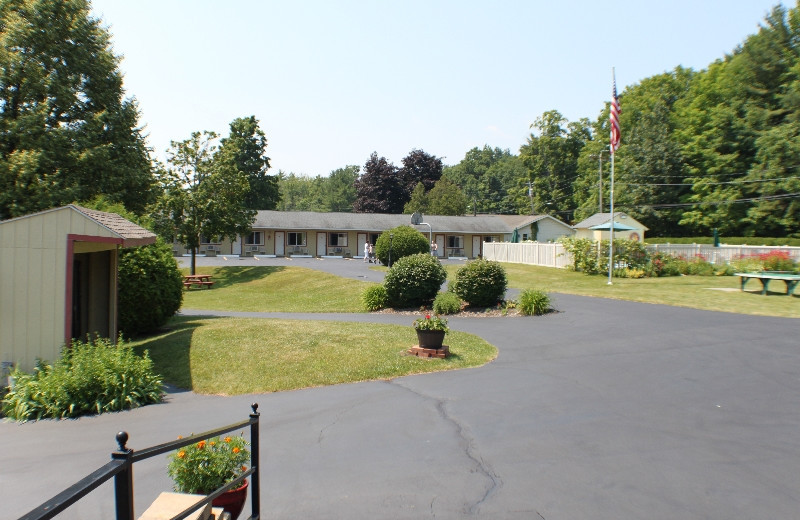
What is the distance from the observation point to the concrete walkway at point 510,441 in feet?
18.2

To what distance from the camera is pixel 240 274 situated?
126 ft

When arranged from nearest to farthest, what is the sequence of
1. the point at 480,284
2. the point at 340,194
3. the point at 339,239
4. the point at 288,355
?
the point at 288,355, the point at 480,284, the point at 339,239, the point at 340,194

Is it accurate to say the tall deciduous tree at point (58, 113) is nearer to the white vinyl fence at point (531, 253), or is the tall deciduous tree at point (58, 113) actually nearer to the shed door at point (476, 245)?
the white vinyl fence at point (531, 253)

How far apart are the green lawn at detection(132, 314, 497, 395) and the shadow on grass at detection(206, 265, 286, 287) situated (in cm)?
2075

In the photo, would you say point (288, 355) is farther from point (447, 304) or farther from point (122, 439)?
point (122, 439)

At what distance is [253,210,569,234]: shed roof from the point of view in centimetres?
5400

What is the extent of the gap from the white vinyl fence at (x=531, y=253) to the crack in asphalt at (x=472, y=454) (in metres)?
26.6

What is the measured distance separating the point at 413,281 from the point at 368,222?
37.6m

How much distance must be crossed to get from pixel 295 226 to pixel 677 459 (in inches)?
1924

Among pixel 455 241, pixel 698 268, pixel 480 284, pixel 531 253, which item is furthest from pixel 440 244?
pixel 480 284

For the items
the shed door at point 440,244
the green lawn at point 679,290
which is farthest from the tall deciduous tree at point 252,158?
the green lawn at point 679,290

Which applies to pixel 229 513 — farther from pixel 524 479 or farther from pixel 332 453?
pixel 524 479

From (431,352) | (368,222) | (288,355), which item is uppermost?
(368,222)

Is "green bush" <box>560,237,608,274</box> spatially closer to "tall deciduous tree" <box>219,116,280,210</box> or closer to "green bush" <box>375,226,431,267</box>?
"green bush" <box>375,226,431,267</box>
